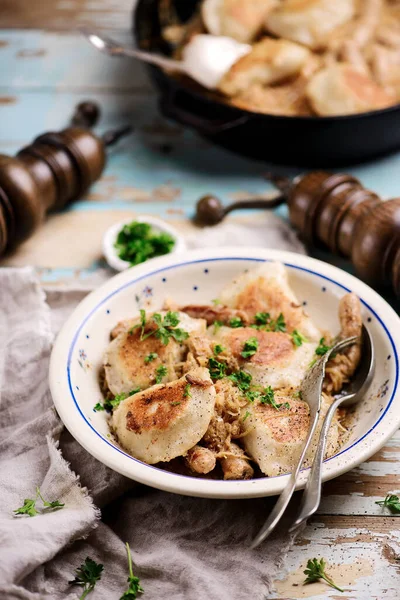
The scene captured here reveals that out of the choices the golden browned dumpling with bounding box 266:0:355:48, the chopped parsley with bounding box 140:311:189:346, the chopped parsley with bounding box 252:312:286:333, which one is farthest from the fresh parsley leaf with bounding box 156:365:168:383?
the golden browned dumpling with bounding box 266:0:355:48

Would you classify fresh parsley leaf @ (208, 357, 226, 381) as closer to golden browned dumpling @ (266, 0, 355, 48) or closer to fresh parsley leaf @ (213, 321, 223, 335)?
fresh parsley leaf @ (213, 321, 223, 335)

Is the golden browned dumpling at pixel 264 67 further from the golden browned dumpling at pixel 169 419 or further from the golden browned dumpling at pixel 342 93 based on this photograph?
the golden browned dumpling at pixel 169 419

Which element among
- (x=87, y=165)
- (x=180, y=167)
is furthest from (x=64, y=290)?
(x=180, y=167)

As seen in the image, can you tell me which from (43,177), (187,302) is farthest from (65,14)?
(187,302)

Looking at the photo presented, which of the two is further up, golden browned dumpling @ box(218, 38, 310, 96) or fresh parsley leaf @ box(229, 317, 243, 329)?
golden browned dumpling @ box(218, 38, 310, 96)

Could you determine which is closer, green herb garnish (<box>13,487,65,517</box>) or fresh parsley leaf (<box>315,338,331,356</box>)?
green herb garnish (<box>13,487,65,517</box>)

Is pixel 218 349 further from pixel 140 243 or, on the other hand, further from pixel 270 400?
pixel 140 243
